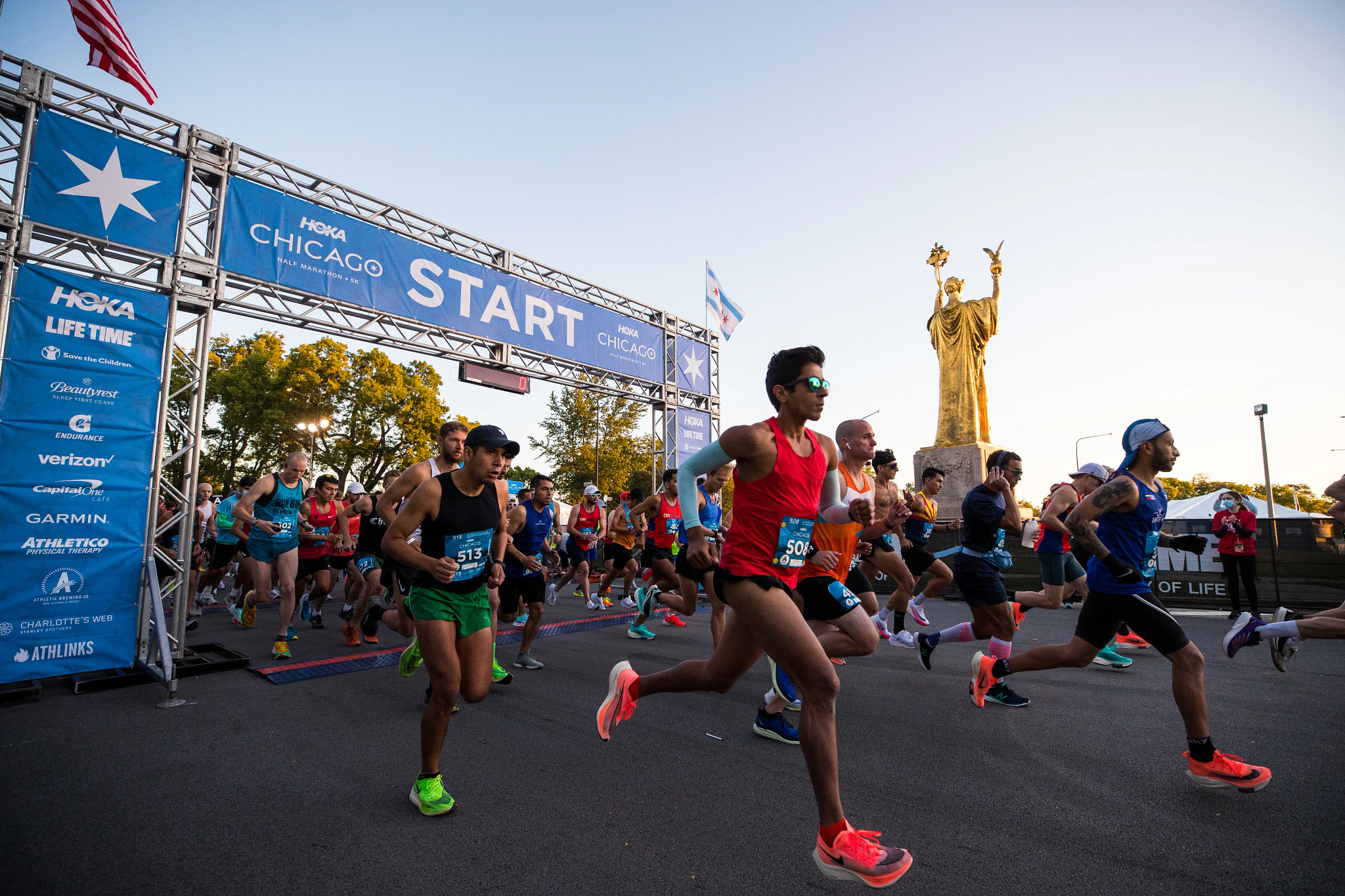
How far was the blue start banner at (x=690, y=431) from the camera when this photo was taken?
50.1ft

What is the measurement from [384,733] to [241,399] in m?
30.8

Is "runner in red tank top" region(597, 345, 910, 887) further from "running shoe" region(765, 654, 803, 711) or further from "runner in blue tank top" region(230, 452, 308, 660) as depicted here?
"runner in blue tank top" region(230, 452, 308, 660)

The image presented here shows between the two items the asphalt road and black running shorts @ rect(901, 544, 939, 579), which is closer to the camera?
the asphalt road

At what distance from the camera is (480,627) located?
346 cm

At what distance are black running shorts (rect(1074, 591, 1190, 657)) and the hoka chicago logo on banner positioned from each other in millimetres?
8444

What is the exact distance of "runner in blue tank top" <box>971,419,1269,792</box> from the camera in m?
3.30

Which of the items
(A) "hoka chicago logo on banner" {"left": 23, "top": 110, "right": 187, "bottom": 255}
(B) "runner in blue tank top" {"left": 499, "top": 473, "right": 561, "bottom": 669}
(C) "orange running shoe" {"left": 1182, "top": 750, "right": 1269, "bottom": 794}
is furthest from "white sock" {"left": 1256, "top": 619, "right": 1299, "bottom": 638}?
(A) "hoka chicago logo on banner" {"left": 23, "top": 110, "right": 187, "bottom": 255}

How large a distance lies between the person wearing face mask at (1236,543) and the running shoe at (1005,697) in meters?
6.71

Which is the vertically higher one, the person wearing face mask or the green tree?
the green tree

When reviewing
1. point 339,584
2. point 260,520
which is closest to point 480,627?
point 260,520

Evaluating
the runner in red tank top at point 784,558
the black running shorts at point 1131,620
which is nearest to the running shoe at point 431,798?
the runner in red tank top at point 784,558

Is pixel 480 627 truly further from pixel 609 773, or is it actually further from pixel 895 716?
pixel 895 716

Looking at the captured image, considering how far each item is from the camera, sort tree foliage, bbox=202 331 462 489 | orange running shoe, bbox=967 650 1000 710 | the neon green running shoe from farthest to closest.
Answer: tree foliage, bbox=202 331 462 489 < orange running shoe, bbox=967 650 1000 710 < the neon green running shoe

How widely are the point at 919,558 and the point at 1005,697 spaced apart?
9.45 feet
